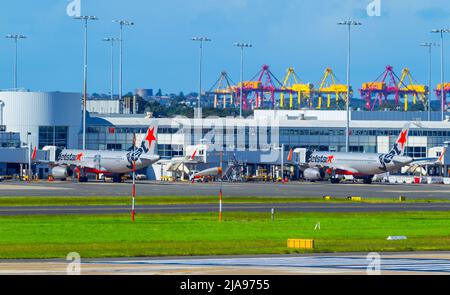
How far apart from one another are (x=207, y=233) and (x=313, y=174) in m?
108

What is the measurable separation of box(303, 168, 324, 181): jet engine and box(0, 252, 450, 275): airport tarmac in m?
118

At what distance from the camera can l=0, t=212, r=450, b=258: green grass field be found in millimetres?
52688

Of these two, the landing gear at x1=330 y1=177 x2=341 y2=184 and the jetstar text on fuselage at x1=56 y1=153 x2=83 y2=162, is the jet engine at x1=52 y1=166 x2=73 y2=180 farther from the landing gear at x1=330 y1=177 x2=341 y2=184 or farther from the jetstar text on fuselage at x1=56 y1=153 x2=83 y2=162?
the landing gear at x1=330 y1=177 x2=341 y2=184

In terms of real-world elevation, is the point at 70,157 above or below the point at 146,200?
above

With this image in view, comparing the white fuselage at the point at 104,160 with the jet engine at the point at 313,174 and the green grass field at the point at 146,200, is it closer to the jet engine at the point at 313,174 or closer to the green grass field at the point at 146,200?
the jet engine at the point at 313,174

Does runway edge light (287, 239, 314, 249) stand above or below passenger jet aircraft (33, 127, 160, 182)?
below

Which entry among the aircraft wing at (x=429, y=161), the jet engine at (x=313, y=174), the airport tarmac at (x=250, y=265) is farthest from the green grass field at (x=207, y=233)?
the jet engine at (x=313, y=174)

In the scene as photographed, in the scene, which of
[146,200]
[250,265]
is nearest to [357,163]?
[146,200]

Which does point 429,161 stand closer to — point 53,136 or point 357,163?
point 357,163

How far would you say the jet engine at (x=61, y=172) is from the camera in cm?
15950

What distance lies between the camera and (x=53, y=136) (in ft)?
611

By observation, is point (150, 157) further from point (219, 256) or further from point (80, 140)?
point (219, 256)

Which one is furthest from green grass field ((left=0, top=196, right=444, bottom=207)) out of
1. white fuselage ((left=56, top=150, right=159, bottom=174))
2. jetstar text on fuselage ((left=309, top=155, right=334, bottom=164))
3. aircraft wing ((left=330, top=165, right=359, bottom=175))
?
jetstar text on fuselage ((left=309, top=155, right=334, bottom=164))

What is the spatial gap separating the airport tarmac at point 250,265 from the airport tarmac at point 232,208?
31.3 metres
